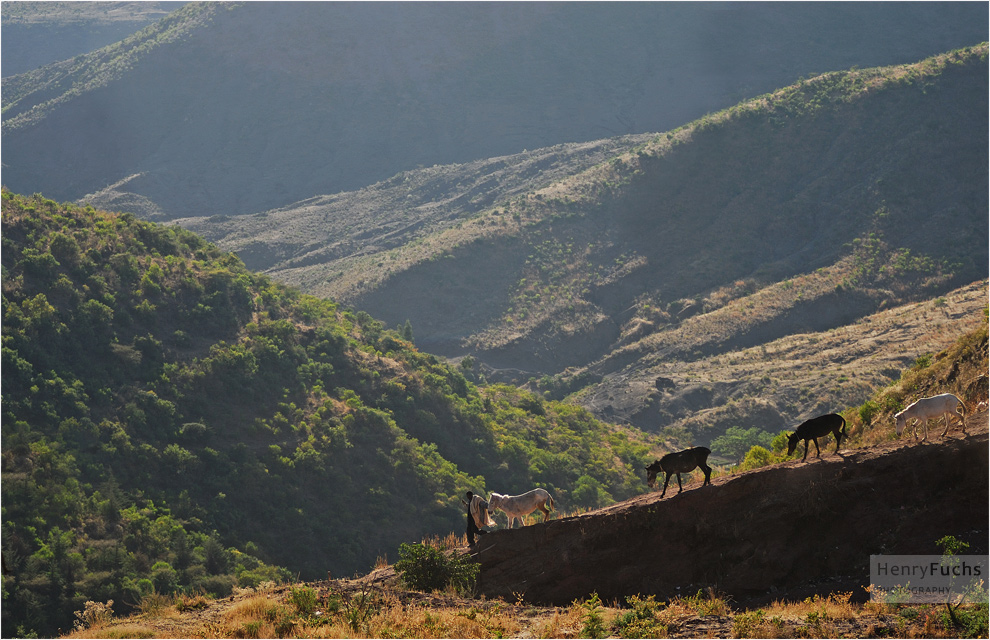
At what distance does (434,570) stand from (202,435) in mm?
30303

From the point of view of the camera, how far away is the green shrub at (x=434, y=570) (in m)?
15.1

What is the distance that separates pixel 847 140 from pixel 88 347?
3669 inches

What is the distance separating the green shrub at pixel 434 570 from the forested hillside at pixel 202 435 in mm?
20349

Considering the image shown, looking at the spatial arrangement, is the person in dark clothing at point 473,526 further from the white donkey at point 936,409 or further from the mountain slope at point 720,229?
the mountain slope at point 720,229

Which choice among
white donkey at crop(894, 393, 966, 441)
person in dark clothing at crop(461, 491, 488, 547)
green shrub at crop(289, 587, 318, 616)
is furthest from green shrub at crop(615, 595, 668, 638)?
white donkey at crop(894, 393, 966, 441)

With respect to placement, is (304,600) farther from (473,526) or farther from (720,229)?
(720,229)

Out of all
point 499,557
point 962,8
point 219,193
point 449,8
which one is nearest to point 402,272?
point 219,193

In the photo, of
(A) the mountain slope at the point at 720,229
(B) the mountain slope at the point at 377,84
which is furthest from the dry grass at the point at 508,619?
(B) the mountain slope at the point at 377,84

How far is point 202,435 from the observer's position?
4216 cm

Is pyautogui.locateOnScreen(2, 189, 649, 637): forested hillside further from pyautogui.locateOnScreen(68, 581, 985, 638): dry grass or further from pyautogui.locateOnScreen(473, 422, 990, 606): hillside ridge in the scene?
pyautogui.locateOnScreen(473, 422, 990, 606): hillside ridge

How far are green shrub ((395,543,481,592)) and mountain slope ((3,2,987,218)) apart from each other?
457 feet

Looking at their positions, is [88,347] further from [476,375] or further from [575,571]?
[476,375]

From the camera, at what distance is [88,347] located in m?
42.9

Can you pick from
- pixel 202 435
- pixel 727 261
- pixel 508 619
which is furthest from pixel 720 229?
pixel 508 619
